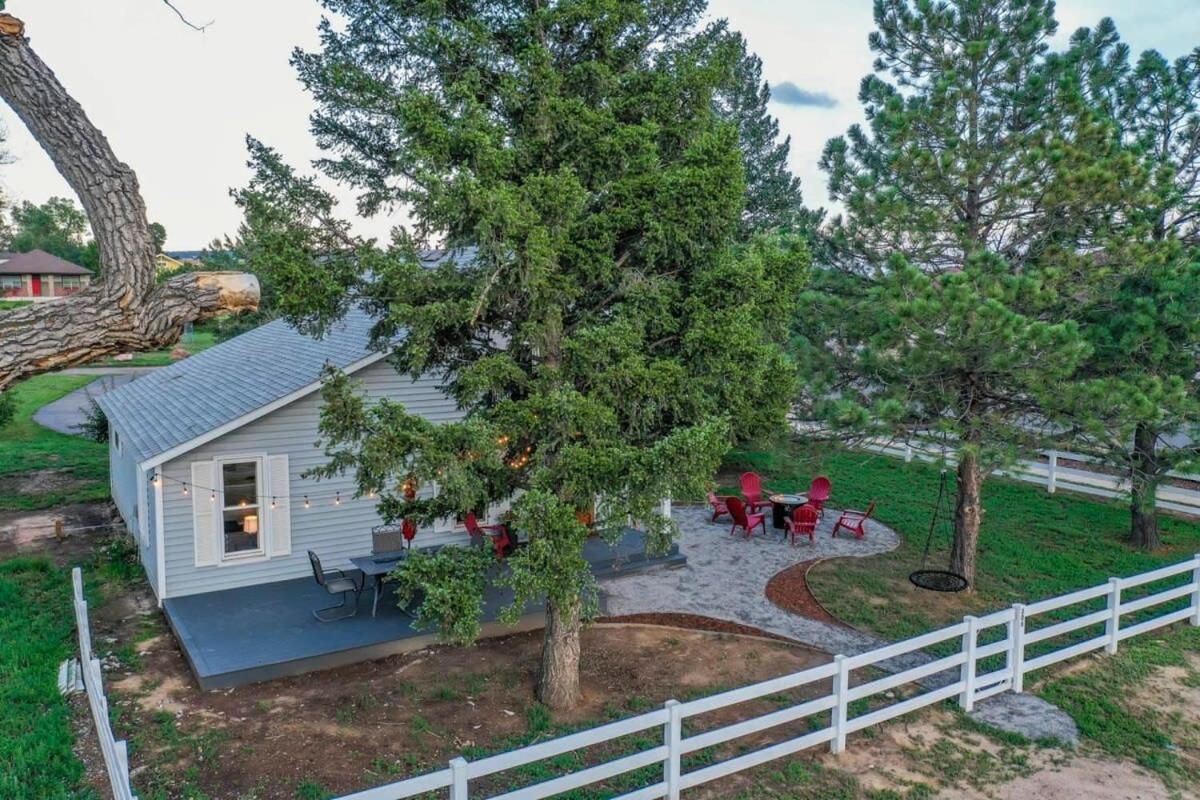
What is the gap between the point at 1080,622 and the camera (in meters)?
8.79

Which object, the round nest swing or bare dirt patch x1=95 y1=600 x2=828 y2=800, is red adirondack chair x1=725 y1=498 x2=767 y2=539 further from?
bare dirt patch x1=95 y1=600 x2=828 y2=800

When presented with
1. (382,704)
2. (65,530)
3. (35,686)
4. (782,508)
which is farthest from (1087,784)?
(65,530)

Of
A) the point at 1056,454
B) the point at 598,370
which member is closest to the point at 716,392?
the point at 598,370

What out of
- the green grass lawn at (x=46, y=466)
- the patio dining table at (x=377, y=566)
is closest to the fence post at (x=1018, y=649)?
the patio dining table at (x=377, y=566)

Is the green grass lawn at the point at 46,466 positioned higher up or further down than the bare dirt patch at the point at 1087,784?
further down

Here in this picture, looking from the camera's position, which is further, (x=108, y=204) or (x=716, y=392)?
(x=716, y=392)

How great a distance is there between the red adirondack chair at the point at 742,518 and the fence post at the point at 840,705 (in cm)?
752

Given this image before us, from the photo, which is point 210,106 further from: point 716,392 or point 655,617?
point 655,617

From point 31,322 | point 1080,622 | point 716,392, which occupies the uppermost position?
point 31,322

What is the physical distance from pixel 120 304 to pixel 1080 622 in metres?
9.59

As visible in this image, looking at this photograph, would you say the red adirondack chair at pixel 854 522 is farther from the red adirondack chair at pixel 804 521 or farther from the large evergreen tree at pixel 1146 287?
the large evergreen tree at pixel 1146 287

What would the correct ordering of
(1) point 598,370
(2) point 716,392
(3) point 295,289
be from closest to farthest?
(3) point 295,289 < (1) point 598,370 < (2) point 716,392

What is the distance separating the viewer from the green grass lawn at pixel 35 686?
6613 mm

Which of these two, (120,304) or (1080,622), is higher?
(120,304)
